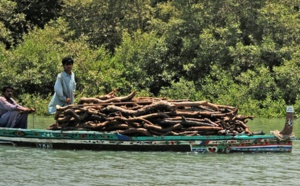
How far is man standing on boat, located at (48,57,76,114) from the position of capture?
1706 cm

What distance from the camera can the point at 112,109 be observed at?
1677 cm

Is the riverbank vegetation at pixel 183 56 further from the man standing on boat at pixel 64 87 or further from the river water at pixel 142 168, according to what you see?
the river water at pixel 142 168

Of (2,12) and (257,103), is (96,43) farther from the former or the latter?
(257,103)

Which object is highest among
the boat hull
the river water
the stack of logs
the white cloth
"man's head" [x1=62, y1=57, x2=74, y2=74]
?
"man's head" [x1=62, y1=57, x2=74, y2=74]

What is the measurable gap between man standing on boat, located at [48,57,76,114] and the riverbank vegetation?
12.9 metres

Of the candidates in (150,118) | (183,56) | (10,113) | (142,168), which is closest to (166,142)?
(150,118)

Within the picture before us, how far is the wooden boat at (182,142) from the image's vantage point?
16469 mm

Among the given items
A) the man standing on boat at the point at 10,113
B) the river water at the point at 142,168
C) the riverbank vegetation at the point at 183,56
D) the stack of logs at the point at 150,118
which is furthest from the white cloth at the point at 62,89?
the riverbank vegetation at the point at 183,56

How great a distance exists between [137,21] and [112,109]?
20413 millimetres

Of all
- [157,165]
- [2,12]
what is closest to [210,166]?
[157,165]

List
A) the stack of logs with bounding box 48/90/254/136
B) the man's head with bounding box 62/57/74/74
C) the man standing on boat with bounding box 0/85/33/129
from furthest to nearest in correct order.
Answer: the man standing on boat with bounding box 0/85/33/129 → the man's head with bounding box 62/57/74/74 → the stack of logs with bounding box 48/90/254/136

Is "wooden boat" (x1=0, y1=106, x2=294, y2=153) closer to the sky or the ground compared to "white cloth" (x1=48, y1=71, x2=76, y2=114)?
closer to the ground

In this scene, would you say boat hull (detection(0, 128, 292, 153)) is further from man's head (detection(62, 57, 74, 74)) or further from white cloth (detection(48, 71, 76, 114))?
man's head (detection(62, 57, 74, 74))

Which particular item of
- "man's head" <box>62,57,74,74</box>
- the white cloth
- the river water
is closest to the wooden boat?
the river water
